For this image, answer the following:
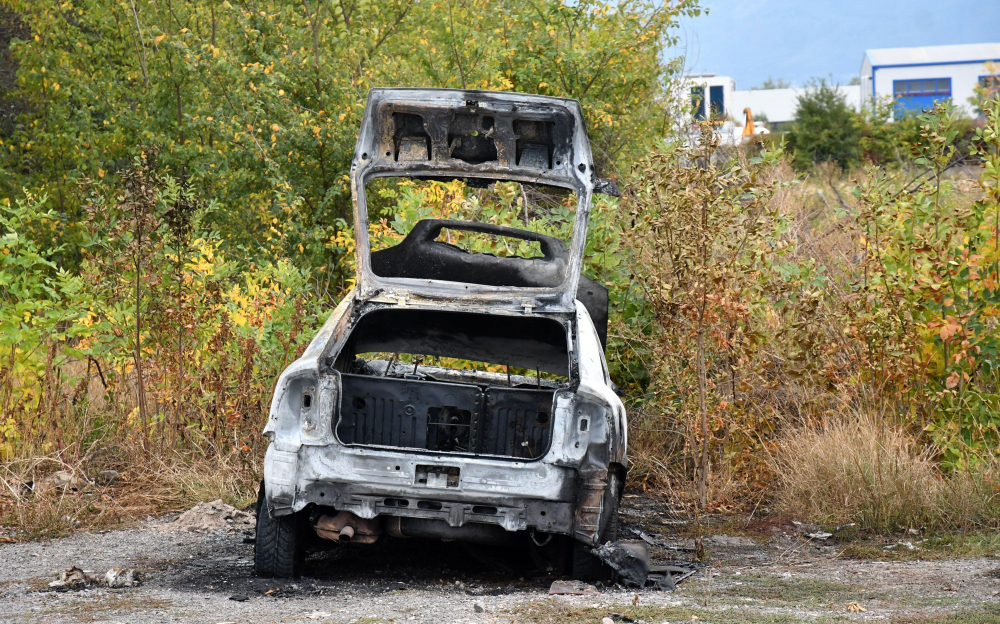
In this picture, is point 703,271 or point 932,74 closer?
point 703,271

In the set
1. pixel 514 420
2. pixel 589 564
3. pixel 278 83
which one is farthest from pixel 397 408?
pixel 278 83

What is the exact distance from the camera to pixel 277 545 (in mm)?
5082

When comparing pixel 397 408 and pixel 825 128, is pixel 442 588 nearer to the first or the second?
pixel 397 408

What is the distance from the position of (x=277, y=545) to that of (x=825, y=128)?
1160 inches

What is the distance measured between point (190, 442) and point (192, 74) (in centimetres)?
697

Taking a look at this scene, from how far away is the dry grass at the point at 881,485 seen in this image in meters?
6.38

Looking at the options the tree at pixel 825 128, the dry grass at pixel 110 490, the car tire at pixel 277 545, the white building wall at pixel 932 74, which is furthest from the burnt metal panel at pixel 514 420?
the white building wall at pixel 932 74

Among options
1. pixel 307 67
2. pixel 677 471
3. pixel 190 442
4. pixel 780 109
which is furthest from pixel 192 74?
pixel 780 109

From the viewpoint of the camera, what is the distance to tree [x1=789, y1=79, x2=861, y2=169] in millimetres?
30500

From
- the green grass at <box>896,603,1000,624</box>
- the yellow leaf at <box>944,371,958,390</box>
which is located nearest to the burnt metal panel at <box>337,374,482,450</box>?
the green grass at <box>896,603,1000,624</box>

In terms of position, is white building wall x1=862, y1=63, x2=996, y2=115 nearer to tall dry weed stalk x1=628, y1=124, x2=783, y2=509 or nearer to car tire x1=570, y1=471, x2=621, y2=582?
tall dry weed stalk x1=628, y1=124, x2=783, y2=509

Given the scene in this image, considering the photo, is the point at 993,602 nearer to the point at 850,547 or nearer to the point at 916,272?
the point at 850,547

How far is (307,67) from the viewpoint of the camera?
1179cm

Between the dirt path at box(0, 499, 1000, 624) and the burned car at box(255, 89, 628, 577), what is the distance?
0.30 meters
